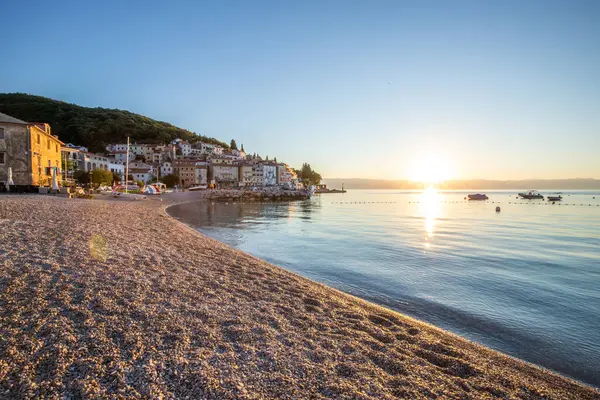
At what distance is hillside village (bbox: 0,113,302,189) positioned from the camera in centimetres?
3061

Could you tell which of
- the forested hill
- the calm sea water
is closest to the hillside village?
the forested hill

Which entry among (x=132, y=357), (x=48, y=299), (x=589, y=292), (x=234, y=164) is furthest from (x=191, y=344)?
(x=234, y=164)

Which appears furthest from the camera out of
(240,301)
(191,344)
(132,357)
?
(240,301)

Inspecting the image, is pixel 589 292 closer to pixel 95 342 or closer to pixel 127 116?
pixel 95 342

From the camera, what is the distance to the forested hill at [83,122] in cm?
12200

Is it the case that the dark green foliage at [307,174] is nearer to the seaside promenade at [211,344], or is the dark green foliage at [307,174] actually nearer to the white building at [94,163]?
the white building at [94,163]

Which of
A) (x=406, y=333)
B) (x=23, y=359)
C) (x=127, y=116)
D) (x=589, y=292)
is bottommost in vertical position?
(x=589, y=292)

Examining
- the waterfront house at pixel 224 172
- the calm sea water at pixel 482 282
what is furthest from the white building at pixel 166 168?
the calm sea water at pixel 482 282

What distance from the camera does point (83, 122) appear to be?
128 meters

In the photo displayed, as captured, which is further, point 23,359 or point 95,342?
point 95,342

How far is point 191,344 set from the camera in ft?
13.6

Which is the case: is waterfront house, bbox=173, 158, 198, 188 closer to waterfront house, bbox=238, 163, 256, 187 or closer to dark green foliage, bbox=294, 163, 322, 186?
waterfront house, bbox=238, 163, 256, 187

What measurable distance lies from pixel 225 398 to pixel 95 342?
202 cm

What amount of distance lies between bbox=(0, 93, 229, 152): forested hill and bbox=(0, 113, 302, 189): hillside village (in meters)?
11.2
